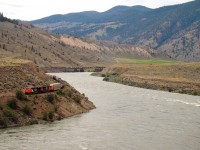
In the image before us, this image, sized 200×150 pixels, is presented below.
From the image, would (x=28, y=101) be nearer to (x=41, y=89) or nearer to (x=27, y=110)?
(x=27, y=110)

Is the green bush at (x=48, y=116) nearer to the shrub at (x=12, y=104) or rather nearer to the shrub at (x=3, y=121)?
the shrub at (x=12, y=104)

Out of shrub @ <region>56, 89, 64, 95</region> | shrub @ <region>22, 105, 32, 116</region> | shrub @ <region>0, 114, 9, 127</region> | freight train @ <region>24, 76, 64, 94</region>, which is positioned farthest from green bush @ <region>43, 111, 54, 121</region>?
shrub @ <region>56, 89, 64, 95</region>

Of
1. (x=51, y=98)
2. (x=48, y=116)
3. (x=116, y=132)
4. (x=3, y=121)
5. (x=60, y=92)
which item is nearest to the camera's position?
(x=3, y=121)

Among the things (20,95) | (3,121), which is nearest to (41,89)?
(20,95)

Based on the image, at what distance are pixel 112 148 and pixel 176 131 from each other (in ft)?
43.1

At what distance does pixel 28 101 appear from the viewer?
58.2 meters

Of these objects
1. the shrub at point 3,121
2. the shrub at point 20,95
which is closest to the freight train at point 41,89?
the shrub at point 20,95

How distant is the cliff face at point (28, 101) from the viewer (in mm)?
53906

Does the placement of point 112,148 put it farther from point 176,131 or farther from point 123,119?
point 123,119

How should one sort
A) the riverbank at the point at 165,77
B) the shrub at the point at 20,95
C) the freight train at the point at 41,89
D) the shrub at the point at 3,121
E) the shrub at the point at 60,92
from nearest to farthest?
the shrub at the point at 3,121, the shrub at the point at 20,95, the freight train at the point at 41,89, the shrub at the point at 60,92, the riverbank at the point at 165,77

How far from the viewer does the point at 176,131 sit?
53.7 meters

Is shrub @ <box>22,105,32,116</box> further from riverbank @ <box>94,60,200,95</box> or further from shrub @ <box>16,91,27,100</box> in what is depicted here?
riverbank @ <box>94,60,200,95</box>

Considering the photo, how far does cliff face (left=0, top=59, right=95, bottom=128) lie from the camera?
177 feet

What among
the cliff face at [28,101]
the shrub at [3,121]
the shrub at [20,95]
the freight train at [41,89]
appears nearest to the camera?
the shrub at [3,121]
